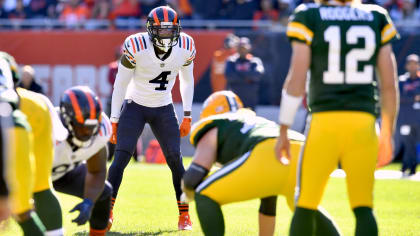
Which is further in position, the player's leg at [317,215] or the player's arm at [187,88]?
the player's arm at [187,88]

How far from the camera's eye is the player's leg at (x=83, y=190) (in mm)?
5629

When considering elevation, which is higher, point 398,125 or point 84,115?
point 84,115

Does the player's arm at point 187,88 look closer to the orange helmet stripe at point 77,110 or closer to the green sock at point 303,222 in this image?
the orange helmet stripe at point 77,110

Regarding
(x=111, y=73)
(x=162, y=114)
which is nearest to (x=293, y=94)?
(x=162, y=114)

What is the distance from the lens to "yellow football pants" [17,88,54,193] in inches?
185

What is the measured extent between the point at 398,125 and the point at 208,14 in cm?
432

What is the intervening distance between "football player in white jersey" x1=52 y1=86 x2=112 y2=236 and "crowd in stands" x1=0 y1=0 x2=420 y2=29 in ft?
30.4

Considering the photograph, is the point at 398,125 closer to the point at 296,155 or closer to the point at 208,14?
the point at 208,14

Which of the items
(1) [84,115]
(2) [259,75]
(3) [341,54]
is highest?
(3) [341,54]

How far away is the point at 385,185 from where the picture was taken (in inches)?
421

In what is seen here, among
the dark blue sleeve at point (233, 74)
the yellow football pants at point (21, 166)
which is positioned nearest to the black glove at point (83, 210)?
the yellow football pants at point (21, 166)

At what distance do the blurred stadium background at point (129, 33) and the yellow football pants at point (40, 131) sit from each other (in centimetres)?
949

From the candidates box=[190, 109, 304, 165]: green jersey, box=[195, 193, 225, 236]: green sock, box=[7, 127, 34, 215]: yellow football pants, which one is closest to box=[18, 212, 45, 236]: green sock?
box=[7, 127, 34, 215]: yellow football pants

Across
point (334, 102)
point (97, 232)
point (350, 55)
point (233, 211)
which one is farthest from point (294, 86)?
point (233, 211)
